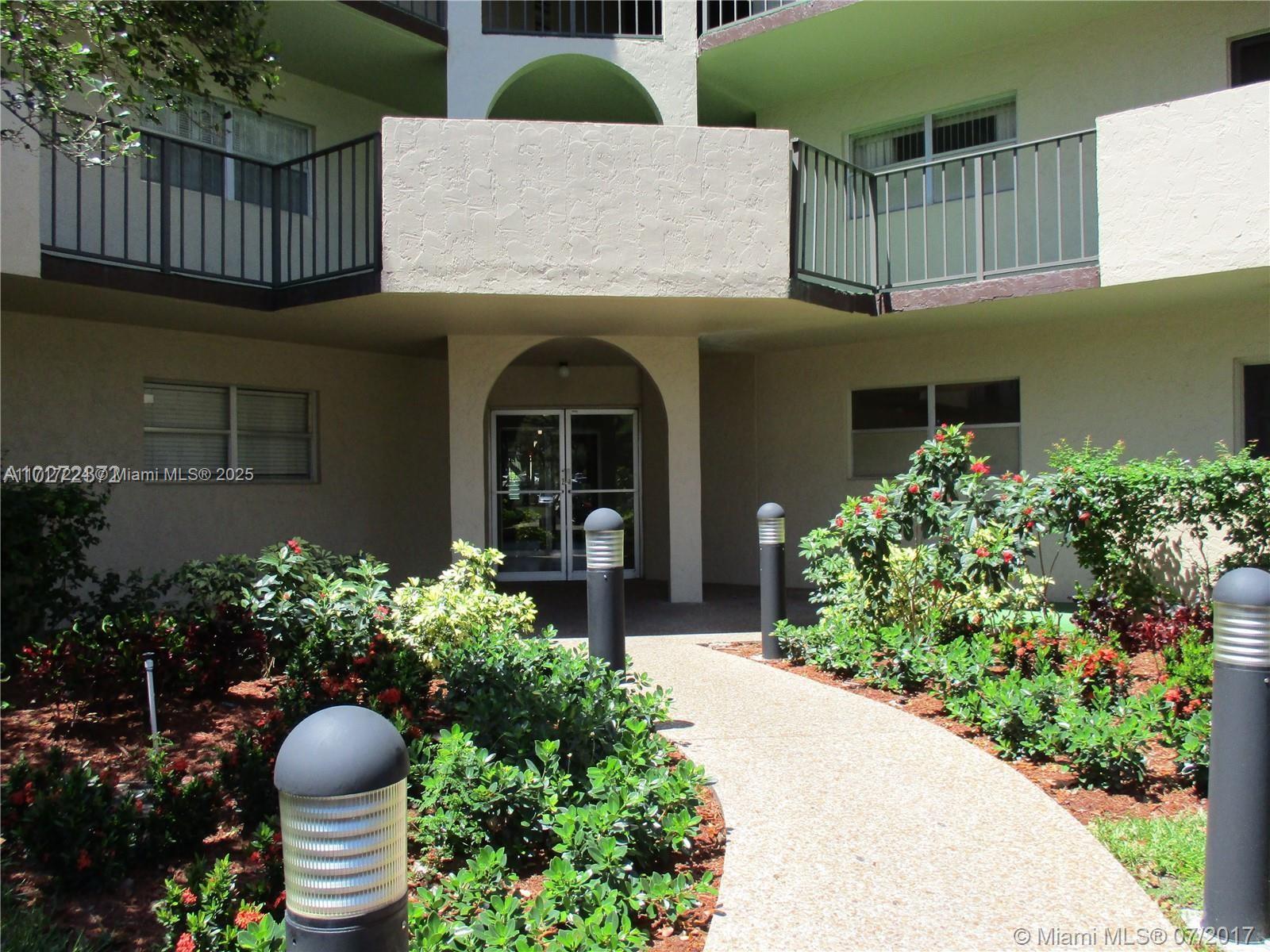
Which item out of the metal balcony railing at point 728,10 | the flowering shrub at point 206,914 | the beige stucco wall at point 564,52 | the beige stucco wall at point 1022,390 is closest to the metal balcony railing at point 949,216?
the beige stucco wall at point 1022,390

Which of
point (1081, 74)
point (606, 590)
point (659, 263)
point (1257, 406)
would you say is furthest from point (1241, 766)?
point (1081, 74)

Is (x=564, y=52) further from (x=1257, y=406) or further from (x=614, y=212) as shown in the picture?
(x=1257, y=406)

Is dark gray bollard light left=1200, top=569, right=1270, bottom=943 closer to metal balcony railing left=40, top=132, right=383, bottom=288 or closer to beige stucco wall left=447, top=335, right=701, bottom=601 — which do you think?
metal balcony railing left=40, top=132, right=383, bottom=288

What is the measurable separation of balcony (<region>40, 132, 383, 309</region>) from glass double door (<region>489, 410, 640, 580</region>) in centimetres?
391

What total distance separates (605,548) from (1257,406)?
7775 millimetres

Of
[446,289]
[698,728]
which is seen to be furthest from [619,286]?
[698,728]

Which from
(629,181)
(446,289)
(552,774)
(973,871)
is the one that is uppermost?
(629,181)

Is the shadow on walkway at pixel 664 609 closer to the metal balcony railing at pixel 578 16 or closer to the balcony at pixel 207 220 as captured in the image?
the balcony at pixel 207 220

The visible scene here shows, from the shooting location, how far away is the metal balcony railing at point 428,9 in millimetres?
11773

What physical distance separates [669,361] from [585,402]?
333cm

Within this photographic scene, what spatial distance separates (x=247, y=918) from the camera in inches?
133

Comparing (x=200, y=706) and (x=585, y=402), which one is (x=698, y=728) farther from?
(x=585, y=402)

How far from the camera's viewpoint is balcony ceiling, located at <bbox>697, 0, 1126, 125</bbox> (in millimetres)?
11023

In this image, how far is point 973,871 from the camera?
A: 13.5ft
